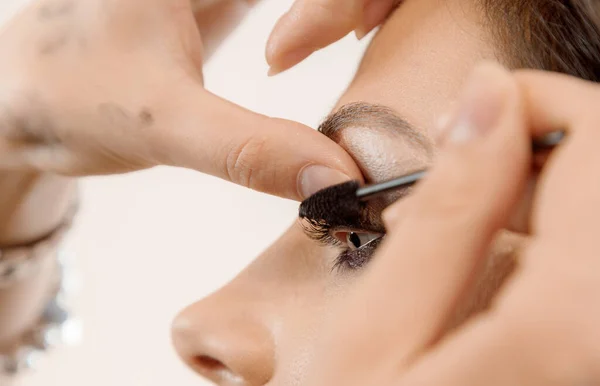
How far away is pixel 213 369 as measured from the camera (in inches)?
23.0

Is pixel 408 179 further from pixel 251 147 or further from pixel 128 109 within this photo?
pixel 128 109

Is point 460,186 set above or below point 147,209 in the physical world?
below

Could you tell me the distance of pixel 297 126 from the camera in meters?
0.50

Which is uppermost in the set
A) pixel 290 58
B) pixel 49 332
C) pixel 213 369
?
pixel 290 58

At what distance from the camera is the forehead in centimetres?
48

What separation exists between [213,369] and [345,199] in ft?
0.86

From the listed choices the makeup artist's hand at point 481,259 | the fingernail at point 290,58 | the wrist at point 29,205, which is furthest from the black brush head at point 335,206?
the wrist at point 29,205

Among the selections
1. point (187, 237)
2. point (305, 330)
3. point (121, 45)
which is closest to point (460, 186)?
point (305, 330)

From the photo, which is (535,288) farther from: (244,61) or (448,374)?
(244,61)

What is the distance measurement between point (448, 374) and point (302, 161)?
26 cm

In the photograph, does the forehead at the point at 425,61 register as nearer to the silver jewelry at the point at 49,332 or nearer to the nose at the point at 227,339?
the nose at the point at 227,339

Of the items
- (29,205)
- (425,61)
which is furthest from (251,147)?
(29,205)

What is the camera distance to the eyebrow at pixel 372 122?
0.47m

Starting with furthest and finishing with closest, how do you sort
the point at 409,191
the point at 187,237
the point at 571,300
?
the point at 187,237 → the point at 409,191 → the point at 571,300
